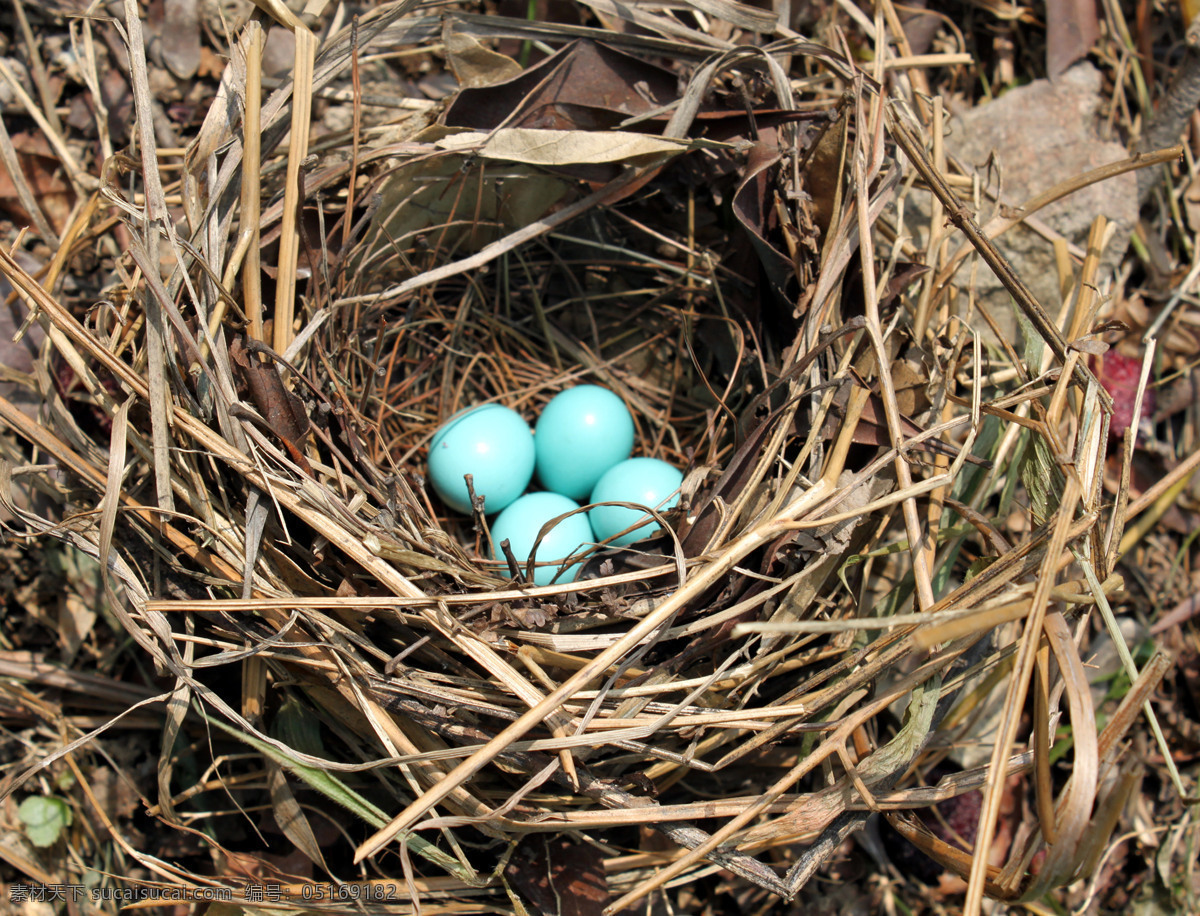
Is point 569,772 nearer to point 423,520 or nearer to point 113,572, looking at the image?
point 423,520

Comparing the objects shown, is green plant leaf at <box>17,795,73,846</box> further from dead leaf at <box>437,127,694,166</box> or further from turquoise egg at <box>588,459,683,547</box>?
dead leaf at <box>437,127,694,166</box>

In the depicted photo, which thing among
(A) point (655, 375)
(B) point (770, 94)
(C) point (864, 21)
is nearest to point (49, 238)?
(A) point (655, 375)

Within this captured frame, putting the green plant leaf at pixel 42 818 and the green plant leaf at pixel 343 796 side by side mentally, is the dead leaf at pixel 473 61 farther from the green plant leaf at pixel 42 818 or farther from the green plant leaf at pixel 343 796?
the green plant leaf at pixel 42 818

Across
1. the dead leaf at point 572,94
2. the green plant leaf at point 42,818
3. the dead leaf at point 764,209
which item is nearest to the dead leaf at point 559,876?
the green plant leaf at point 42,818

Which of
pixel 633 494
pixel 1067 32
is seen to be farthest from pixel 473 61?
pixel 1067 32

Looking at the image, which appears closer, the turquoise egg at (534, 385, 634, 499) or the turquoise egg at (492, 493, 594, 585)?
the turquoise egg at (492, 493, 594, 585)

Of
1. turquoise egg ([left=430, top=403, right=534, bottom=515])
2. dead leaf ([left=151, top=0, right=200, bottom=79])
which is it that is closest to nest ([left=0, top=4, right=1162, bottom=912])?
turquoise egg ([left=430, top=403, right=534, bottom=515])
